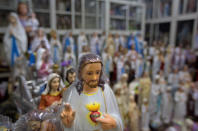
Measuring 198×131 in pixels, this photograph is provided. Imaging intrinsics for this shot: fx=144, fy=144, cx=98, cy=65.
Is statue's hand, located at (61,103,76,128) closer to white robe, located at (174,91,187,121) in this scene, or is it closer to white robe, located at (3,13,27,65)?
white robe, located at (3,13,27,65)

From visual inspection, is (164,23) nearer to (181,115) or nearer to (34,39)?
(181,115)

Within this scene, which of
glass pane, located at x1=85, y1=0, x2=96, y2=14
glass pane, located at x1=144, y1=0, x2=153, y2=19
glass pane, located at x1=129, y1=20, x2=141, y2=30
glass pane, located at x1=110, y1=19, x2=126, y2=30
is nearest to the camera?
glass pane, located at x1=85, y1=0, x2=96, y2=14

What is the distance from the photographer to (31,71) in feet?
7.29

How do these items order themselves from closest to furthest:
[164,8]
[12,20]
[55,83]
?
[55,83], [12,20], [164,8]

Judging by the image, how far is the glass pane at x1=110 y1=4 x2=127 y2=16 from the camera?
4252mm

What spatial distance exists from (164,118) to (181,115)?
40 centimetres

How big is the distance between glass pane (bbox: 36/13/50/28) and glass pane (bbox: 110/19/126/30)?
197cm

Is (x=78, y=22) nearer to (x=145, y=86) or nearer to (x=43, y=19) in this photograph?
(x=43, y=19)

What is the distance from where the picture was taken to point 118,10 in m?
4.69

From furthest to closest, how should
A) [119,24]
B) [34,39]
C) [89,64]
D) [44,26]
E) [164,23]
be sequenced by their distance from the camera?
[164,23] < [119,24] < [44,26] < [34,39] < [89,64]

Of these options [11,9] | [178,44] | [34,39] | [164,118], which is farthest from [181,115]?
[11,9]

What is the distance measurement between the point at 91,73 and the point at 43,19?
3237 millimetres

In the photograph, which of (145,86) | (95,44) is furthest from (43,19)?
(145,86)

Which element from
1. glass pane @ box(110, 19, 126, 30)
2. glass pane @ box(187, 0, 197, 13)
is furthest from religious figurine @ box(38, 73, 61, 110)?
glass pane @ box(187, 0, 197, 13)
